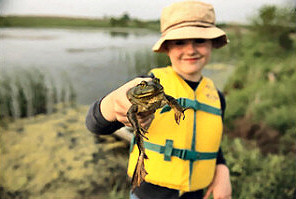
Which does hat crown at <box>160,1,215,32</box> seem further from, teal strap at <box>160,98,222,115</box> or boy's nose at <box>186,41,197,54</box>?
teal strap at <box>160,98,222,115</box>

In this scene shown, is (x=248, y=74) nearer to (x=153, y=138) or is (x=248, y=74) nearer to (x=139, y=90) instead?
(x=153, y=138)

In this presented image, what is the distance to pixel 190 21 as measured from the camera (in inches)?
75.0

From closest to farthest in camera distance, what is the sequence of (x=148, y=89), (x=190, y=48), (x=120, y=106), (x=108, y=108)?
(x=148, y=89) → (x=120, y=106) → (x=108, y=108) → (x=190, y=48)

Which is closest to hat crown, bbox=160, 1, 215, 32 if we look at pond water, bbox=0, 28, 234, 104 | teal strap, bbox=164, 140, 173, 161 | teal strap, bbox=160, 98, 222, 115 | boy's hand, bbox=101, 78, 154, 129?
teal strap, bbox=160, 98, 222, 115

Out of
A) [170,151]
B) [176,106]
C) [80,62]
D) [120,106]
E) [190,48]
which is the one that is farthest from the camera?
[80,62]

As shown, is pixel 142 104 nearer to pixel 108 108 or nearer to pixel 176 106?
pixel 176 106

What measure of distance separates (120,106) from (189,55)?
3.02ft

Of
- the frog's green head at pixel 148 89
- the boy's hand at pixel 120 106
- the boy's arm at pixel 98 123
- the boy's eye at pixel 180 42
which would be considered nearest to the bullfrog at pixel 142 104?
the frog's green head at pixel 148 89

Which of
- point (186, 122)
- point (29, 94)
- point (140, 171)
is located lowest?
point (29, 94)

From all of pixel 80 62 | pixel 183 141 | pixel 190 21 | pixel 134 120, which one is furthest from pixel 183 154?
pixel 80 62

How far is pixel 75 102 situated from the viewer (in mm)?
6859

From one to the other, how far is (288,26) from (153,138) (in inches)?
548

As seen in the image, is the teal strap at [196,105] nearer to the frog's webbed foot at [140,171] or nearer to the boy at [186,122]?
the boy at [186,122]

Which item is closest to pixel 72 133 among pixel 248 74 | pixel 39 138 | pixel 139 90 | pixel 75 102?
pixel 39 138
